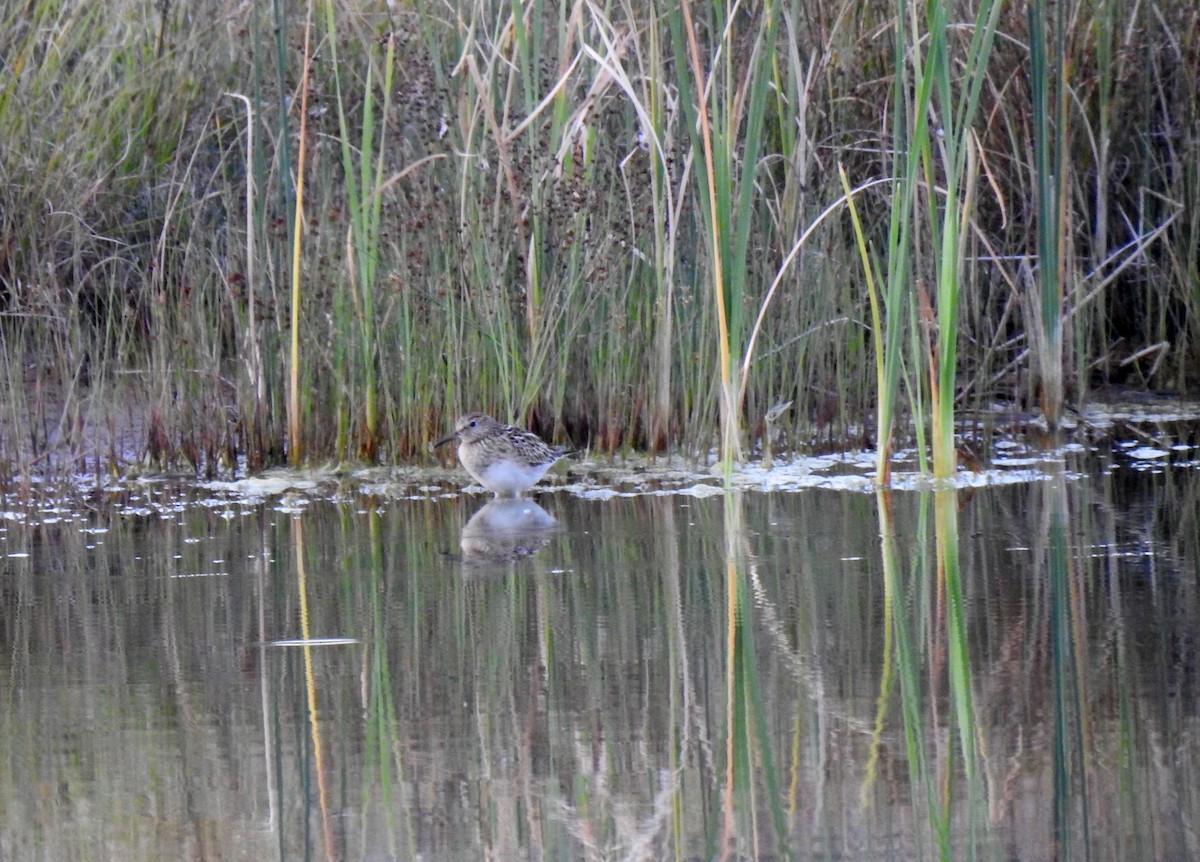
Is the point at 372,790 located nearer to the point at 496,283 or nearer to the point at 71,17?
the point at 496,283

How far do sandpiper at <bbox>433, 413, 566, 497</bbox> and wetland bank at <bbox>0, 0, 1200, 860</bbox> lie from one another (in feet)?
0.43

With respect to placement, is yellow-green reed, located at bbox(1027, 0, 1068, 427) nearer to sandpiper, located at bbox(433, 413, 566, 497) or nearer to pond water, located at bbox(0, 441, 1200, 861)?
pond water, located at bbox(0, 441, 1200, 861)

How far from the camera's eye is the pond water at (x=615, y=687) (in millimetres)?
2611

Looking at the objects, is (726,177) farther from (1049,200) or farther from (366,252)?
(1049,200)

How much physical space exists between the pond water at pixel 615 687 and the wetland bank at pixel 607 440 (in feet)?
0.05

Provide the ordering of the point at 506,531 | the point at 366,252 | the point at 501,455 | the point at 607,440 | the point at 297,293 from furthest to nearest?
the point at 607,440, the point at 297,293, the point at 366,252, the point at 501,455, the point at 506,531

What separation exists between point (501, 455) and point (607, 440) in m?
0.78

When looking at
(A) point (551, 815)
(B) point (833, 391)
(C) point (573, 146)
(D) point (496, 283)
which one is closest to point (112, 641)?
(A) point (551, 815)

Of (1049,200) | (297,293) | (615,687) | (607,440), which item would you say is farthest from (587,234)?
(615,687)

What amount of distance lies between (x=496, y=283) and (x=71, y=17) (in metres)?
3.10

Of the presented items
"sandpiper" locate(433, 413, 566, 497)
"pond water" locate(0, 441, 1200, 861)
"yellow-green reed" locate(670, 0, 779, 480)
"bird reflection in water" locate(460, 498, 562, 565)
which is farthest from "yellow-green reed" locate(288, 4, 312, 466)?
"yellow-green reed" locate(670, 0, 779, 480)

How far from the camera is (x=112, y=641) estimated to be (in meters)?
4.02

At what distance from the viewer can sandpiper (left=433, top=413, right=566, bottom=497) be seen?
20.4 feet

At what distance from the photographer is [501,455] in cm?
618
